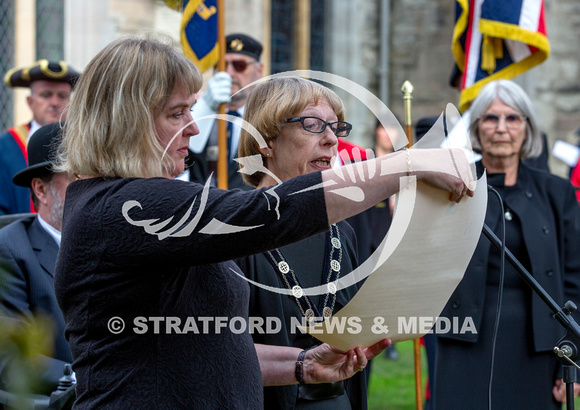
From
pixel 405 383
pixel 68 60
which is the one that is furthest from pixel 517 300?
pixel 68 60

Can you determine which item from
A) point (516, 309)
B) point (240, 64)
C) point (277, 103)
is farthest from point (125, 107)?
point (240, 64)

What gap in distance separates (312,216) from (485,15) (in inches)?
148

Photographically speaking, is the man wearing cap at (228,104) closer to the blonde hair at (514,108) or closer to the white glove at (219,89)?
the white glove at (219,89)

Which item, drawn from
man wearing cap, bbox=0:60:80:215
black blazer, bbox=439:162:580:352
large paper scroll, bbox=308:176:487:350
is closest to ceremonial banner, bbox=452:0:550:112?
black blazer, bbox=439:162:580:352

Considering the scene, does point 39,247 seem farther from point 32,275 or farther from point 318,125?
point 318,125

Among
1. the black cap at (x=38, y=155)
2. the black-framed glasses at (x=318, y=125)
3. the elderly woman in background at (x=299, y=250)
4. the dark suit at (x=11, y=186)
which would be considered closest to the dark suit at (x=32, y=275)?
the black cap at (x=38, y=155)

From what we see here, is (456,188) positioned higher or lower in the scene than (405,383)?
higher

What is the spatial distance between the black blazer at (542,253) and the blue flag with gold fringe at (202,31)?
6.90 feet

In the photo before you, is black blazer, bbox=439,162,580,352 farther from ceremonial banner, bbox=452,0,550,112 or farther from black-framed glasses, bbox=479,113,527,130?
ceremonial banner, bbox=452,0,550,112

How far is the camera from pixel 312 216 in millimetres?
1566

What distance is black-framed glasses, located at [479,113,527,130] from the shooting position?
11.9ft

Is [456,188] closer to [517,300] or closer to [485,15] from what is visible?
[517,300]

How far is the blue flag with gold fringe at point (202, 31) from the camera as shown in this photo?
4656 millimetres

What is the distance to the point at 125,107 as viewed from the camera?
1726 millimetres
